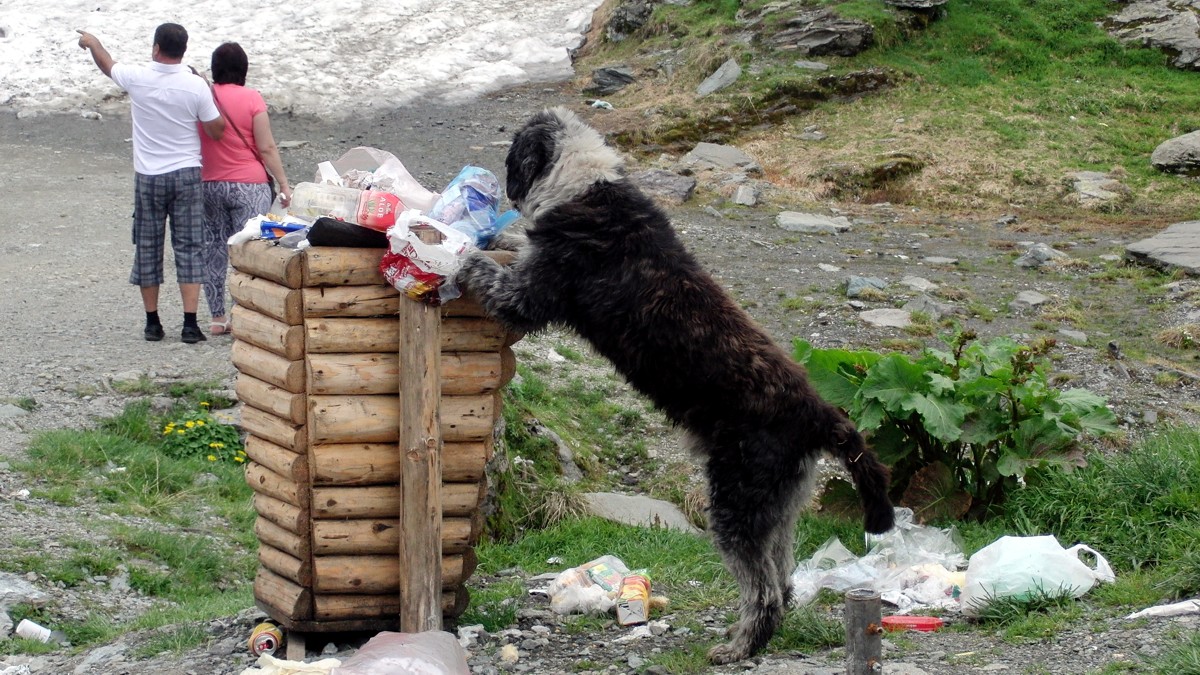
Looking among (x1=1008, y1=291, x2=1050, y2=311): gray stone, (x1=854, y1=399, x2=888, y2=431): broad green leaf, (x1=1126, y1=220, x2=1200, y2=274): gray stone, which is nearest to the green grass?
(x1=854, y1=399, x2=888, y2=431): broad green leaf

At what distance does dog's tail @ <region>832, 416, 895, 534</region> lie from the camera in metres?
4.36

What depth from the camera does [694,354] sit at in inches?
170

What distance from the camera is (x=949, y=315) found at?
9727mm

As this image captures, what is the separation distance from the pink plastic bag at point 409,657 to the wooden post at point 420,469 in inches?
8.0

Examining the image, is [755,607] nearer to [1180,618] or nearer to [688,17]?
[1180,618]

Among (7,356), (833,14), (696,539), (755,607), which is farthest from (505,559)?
(833,14)

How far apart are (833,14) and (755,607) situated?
14.1 m

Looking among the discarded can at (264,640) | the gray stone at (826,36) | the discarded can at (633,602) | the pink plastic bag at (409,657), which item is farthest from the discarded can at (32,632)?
the gray stone at (826,36)

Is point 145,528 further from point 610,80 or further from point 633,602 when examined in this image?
point 610,80

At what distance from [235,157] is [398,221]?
3.79 m

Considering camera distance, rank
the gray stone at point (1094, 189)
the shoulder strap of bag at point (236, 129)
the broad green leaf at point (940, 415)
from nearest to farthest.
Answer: the broad green leaf at point (940, 415) < the shoulder strap of bag at point (236, 129) < the gray stone at point (1094, 189)

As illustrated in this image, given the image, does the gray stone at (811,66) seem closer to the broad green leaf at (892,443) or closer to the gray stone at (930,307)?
the gray stone at (930,307)

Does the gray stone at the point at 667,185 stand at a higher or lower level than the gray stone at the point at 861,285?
higher

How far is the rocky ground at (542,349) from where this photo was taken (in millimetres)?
4582
